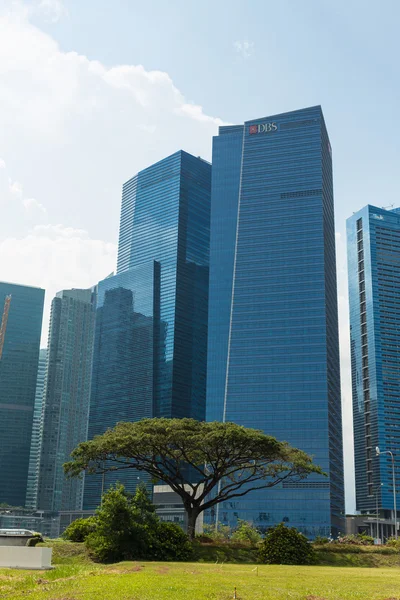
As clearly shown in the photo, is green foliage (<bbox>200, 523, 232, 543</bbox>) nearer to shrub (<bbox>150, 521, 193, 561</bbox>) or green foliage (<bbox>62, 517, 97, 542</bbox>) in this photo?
shrub (<bbox>150, 521, 193, 561</bbox>)

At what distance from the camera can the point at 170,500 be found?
182375 mm

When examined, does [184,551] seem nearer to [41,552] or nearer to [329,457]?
[41,552]

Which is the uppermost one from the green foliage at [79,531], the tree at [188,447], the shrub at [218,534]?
the tree at [188,447]

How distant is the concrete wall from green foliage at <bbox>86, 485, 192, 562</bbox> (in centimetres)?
692

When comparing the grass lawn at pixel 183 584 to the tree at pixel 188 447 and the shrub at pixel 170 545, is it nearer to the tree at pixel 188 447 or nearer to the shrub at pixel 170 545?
the shrub at pixel 170 545

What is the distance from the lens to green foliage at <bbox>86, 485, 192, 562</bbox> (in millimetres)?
46969

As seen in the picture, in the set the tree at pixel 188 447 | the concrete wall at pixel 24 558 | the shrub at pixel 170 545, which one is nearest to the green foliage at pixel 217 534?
the tree at pixel 188 447

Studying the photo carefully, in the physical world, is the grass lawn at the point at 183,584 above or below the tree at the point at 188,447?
below

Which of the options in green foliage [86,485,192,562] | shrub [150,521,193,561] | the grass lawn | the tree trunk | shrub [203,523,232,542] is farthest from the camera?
shrub [203,523,232,542]

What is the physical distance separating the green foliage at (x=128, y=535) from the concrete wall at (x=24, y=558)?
22.7ft

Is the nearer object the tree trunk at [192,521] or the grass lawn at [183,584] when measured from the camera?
the grass lawn at [183,584]

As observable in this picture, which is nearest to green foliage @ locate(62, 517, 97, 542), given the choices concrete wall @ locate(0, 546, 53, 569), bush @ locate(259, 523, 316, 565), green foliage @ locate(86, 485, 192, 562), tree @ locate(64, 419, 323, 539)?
tree @ locate(64, 419, 323, 539)

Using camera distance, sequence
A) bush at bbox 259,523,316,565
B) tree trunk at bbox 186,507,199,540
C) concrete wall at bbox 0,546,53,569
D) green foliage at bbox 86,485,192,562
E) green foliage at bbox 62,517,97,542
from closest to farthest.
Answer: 1. concrete wall at bbox 0,546,53,569
2. green foliage at bbox 86,485,192,562
3. bush at bbox 259,523,316,565
4. green foliage at bbox 62,517,97,542
5. tree trunk at bbox 186,507,199,540

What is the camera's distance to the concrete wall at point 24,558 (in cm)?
3984
